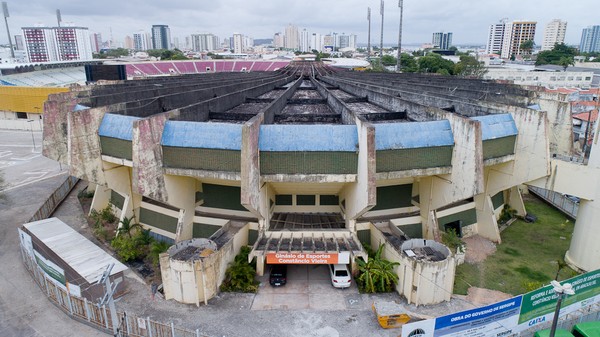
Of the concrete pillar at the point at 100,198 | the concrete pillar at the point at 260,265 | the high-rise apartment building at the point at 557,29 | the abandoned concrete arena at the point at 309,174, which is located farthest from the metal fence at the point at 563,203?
the high-rise apartment building at the point at 557,29

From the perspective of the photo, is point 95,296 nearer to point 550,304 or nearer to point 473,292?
point 473,292

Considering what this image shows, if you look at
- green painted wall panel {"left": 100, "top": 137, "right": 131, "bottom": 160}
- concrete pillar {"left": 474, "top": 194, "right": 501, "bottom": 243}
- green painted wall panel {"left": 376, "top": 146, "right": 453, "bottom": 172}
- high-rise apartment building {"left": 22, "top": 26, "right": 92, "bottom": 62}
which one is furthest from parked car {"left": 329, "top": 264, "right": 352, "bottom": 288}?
high-rise apartment building {"left": 22, "top": 26, "right": 92, "bottom": 62}

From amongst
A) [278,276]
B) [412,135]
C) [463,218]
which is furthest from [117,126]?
[463,218]

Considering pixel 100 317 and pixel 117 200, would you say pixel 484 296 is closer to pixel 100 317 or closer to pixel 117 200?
pixel 100 317

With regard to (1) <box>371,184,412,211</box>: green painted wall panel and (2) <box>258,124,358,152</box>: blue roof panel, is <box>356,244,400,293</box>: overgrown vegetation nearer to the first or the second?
(1) <box>371,184,412,211</box>: green painted wall panel

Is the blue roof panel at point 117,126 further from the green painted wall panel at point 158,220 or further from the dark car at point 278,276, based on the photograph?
the dark car at point 278,276

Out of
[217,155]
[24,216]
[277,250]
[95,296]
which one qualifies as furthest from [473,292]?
[24,216]
